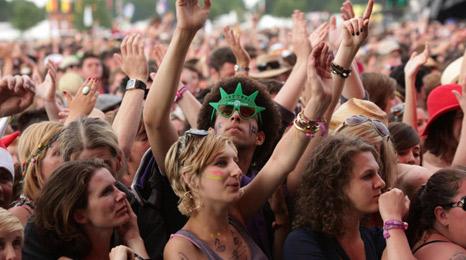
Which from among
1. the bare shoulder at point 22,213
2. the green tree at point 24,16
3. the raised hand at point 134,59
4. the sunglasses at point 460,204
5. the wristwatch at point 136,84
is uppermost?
the raised hand at point 134,59

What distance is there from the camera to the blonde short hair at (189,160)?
4.33 metres

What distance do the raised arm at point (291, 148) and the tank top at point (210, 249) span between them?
6.4 inches

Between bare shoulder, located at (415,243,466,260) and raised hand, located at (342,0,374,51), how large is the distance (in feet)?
3.80

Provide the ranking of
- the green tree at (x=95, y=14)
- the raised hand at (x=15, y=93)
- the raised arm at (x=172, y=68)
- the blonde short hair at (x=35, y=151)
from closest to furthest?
the raised arm at (x=172, y=68), the blonde short hair at (x=35, y=151), the raised hand at (x=15, y=93), the green tree at (x=95, y=14)

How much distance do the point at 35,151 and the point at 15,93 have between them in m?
0.33

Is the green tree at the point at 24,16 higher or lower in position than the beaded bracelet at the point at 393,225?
lower

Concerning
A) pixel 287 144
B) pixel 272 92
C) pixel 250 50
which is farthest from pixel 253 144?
pixel 250 50

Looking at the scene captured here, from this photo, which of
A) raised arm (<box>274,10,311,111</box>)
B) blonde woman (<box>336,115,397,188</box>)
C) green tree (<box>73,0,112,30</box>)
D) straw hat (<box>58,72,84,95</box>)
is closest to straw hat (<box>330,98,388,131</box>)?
raised arm (<box>274,10,311,111</box>)

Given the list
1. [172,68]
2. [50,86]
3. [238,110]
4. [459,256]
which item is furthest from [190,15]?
[50,86]

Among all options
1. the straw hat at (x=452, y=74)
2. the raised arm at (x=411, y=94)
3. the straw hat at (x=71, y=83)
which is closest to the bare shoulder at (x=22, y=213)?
→ the raised arm at (x=411, y=94)

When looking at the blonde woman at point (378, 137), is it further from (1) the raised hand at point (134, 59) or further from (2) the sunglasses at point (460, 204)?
(1) the raised hand at point (134, 59)

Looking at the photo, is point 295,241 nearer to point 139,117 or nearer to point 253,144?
point 253,144

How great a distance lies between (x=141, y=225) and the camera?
460 cm

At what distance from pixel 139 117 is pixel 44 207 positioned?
1250 mm
